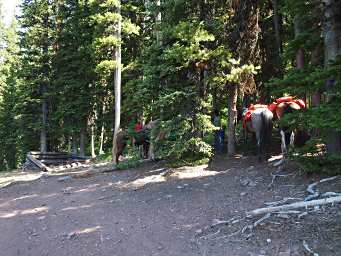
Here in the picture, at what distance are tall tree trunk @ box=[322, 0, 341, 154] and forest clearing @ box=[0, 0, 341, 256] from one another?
1.0 inches

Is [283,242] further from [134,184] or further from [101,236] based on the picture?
[134,184]

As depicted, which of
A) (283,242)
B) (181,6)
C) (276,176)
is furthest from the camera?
(181,6)

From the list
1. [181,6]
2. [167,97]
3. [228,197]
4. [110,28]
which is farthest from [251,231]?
[110,28]

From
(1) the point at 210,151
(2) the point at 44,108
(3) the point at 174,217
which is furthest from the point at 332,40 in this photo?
(2) the point at 44,108

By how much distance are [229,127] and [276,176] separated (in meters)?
4.82

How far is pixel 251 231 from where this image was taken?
7.03m

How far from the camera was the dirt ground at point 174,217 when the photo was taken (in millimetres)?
6742

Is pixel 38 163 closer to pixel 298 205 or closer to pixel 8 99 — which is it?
pixel 8 99

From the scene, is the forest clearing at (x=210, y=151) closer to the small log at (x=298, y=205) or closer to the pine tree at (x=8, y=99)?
the small log at (x=298, y=205)

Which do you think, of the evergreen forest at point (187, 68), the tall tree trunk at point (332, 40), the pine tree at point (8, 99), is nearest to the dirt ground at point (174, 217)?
the tall tree trunk at point (332, 40)

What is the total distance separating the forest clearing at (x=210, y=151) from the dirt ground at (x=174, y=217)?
3cm

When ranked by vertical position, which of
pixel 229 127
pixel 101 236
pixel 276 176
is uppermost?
pixel 229 127

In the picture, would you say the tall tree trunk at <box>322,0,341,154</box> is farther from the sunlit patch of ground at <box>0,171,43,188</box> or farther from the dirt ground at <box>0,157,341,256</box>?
the sunlit patch of ground at <box>0,171,43,188</box>

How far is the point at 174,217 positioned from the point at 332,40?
4.92 m
